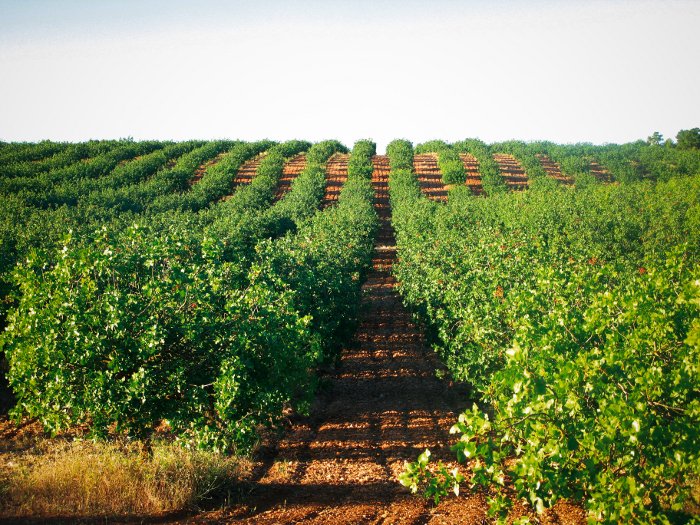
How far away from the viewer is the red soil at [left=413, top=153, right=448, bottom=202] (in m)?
60.7

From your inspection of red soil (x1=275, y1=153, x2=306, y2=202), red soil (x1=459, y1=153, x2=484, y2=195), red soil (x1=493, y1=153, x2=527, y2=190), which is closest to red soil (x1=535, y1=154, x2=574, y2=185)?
red soil (x1=493, y1=153, x2=527, y2=190)

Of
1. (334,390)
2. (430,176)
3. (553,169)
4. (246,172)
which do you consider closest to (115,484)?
(334,390)

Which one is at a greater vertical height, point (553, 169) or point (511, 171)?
point (553, 169)

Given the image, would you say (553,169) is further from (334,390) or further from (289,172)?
(334,390)

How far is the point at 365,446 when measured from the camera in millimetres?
13383

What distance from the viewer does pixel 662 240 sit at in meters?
30.1

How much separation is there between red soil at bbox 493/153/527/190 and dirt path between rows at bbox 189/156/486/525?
151 ft

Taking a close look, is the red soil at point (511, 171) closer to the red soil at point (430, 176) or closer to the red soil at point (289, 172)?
the red soil at point (430, 176)

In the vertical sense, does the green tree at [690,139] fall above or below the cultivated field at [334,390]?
above

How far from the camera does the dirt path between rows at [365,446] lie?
32.8 ft

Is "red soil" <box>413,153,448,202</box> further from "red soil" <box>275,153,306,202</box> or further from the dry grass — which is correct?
the dry grass

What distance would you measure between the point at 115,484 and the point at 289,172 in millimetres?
61074

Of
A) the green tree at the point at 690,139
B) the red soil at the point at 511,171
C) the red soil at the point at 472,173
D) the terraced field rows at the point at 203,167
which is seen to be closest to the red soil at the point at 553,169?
the red soil at the point at 511,171

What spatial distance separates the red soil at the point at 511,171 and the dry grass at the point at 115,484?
57.2 metres
